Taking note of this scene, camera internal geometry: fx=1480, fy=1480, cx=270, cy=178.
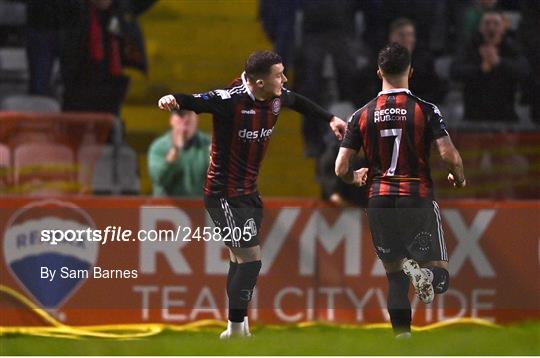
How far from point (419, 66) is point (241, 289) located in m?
4.56

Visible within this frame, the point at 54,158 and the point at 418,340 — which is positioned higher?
the point at 54,158

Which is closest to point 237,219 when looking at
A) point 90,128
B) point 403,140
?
point 403,140

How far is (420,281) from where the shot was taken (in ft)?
32.0

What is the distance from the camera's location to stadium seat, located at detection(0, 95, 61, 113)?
1407 cm

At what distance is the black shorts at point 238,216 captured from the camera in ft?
34.8

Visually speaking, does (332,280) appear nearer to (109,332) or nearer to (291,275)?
(291,275)

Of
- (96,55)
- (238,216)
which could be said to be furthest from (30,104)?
(238,216)

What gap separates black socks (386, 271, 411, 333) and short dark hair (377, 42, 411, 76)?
1.43 meters

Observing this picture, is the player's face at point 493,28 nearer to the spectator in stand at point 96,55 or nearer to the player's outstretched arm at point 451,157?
the spectator in stand at point 96,55

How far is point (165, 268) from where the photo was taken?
12.4m

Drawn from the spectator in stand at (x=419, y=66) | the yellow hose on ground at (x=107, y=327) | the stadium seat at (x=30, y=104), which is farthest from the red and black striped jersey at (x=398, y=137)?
the stadium seat at (x=30, y=104)

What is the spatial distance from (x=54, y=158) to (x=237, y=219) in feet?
9.58

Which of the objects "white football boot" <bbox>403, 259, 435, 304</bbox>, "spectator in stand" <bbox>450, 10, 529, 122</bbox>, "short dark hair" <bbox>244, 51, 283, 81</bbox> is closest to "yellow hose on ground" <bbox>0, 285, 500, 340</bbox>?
"white football boot" <bbox>403, 259, 435, 304</bbox>

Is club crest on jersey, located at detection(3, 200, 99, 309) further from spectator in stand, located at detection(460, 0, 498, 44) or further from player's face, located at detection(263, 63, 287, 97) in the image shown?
spectator in stand, located at detection(460, 0, 498, 44)
